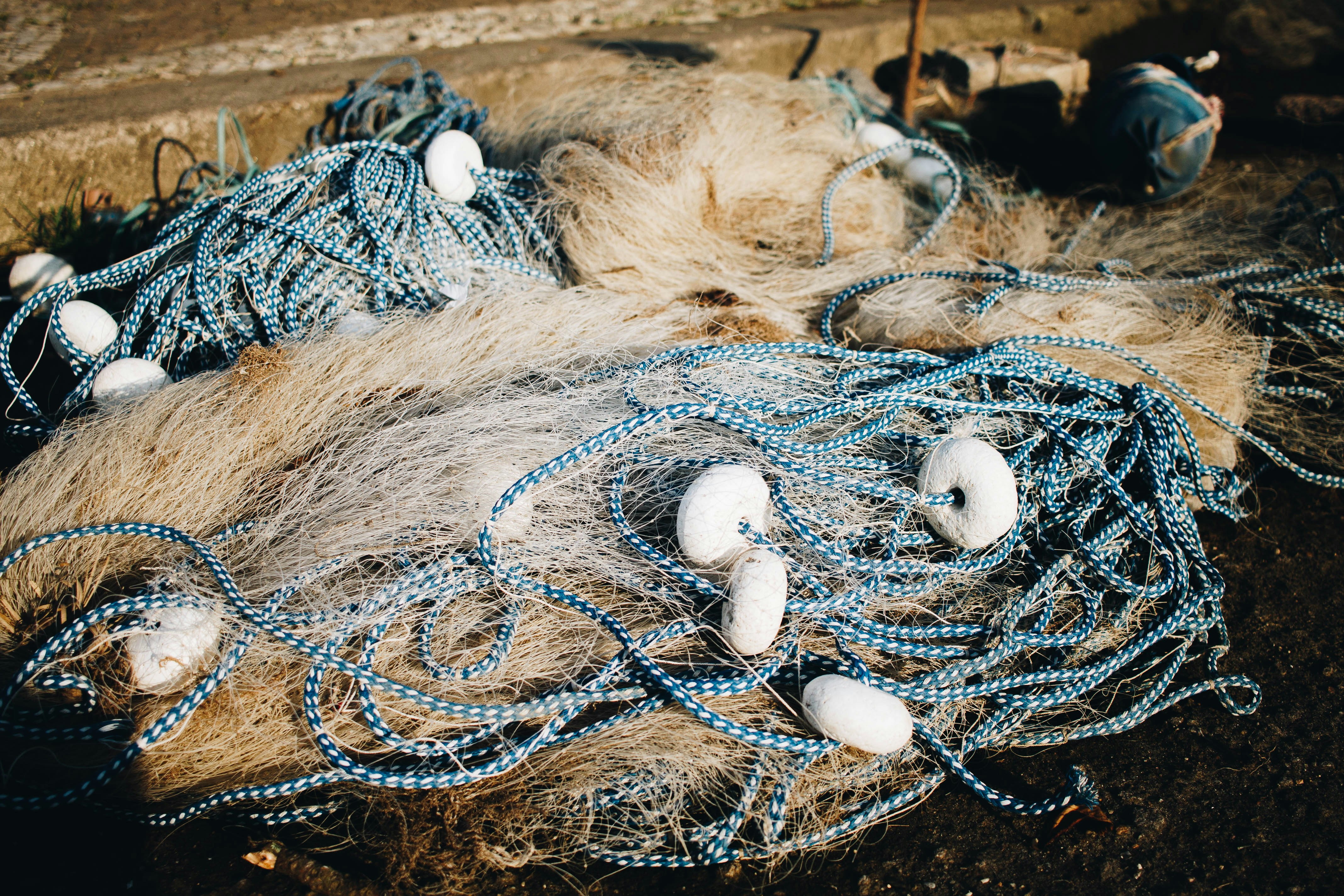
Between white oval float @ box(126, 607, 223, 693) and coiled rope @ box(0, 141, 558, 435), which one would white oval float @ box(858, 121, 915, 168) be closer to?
coiled rope @ box(0, 141, 558, 435)

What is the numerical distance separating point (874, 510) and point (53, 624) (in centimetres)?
223

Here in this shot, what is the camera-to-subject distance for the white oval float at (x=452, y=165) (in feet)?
10.4

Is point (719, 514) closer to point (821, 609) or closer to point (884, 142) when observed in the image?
point (821, 609)

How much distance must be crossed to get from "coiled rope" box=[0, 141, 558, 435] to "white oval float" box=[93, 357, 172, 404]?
0.10 metres

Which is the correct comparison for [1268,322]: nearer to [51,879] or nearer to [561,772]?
[561,772]

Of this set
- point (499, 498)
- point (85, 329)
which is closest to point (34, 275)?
point (85, 329)

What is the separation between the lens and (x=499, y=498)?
219 cm

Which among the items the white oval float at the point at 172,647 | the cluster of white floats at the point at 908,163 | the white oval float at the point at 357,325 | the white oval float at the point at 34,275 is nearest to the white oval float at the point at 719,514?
the white oval float at the point at 172,647

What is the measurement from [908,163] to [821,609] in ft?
9.19

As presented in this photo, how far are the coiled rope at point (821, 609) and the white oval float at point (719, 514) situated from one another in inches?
2.1

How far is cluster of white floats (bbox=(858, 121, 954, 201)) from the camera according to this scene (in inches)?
154

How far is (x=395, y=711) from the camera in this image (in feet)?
6.59

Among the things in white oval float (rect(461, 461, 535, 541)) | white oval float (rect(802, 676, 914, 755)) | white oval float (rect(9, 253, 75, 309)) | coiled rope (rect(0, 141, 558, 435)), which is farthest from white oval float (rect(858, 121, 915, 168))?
white oval float (rect(9, 253, 75, 309))

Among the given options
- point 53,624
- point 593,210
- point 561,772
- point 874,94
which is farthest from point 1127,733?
point 874,94
